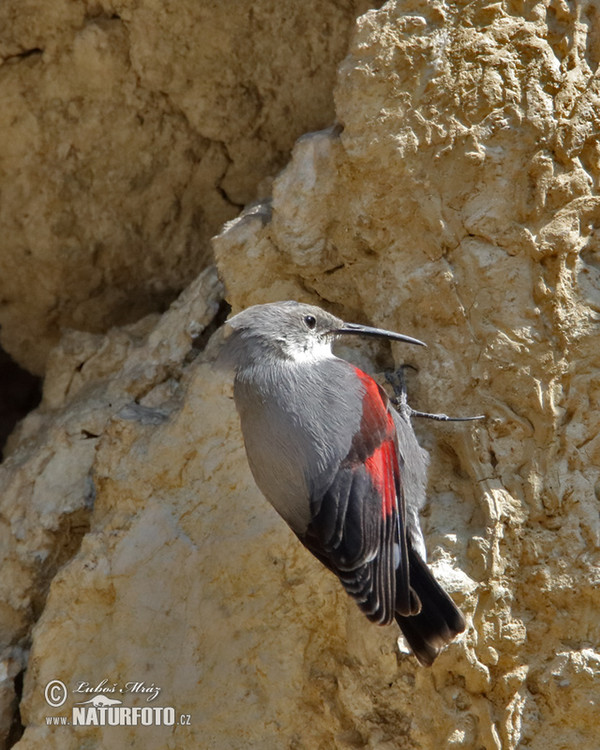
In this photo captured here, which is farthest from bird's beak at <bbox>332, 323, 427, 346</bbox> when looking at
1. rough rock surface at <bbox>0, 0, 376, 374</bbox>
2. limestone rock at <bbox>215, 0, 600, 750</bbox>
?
rough rock surface at <bbox>0, 0, 376, 374</bbox>

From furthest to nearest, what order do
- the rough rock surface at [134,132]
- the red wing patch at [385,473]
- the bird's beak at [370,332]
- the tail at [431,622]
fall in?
1. the rough rock surface at [134,132]
2. the bird's beak at [370,332]
3. the red wing patch at [385,473]
4. the tail at [431,622]

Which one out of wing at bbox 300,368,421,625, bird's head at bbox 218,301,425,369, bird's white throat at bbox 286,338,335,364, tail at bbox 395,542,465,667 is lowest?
tail at bbox 395,542,465,667

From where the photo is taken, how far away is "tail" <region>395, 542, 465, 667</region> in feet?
9.86

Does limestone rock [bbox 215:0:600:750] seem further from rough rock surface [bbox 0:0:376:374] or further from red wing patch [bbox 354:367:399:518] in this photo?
rough rock surface [bbox 0:0:376:374]

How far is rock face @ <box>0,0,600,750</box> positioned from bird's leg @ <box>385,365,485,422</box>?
44mm

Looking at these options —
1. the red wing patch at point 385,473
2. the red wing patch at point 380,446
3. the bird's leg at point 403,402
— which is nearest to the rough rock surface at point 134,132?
the bird's leg at point 403,402

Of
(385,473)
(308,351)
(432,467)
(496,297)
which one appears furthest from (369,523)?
(496,297)

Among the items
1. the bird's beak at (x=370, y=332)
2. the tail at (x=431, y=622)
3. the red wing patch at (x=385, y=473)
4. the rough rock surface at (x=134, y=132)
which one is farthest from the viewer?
the rough rock surface at (x=134, y=132)

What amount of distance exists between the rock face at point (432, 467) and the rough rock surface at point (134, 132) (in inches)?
28.0

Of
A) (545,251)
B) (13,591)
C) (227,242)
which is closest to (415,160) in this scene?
(545,251)

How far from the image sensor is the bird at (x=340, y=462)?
3041 millimetres

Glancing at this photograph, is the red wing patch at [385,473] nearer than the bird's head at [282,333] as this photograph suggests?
Yes

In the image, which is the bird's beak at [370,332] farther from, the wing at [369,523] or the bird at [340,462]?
the wing at [369,523]

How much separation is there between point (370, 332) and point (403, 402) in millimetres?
278
